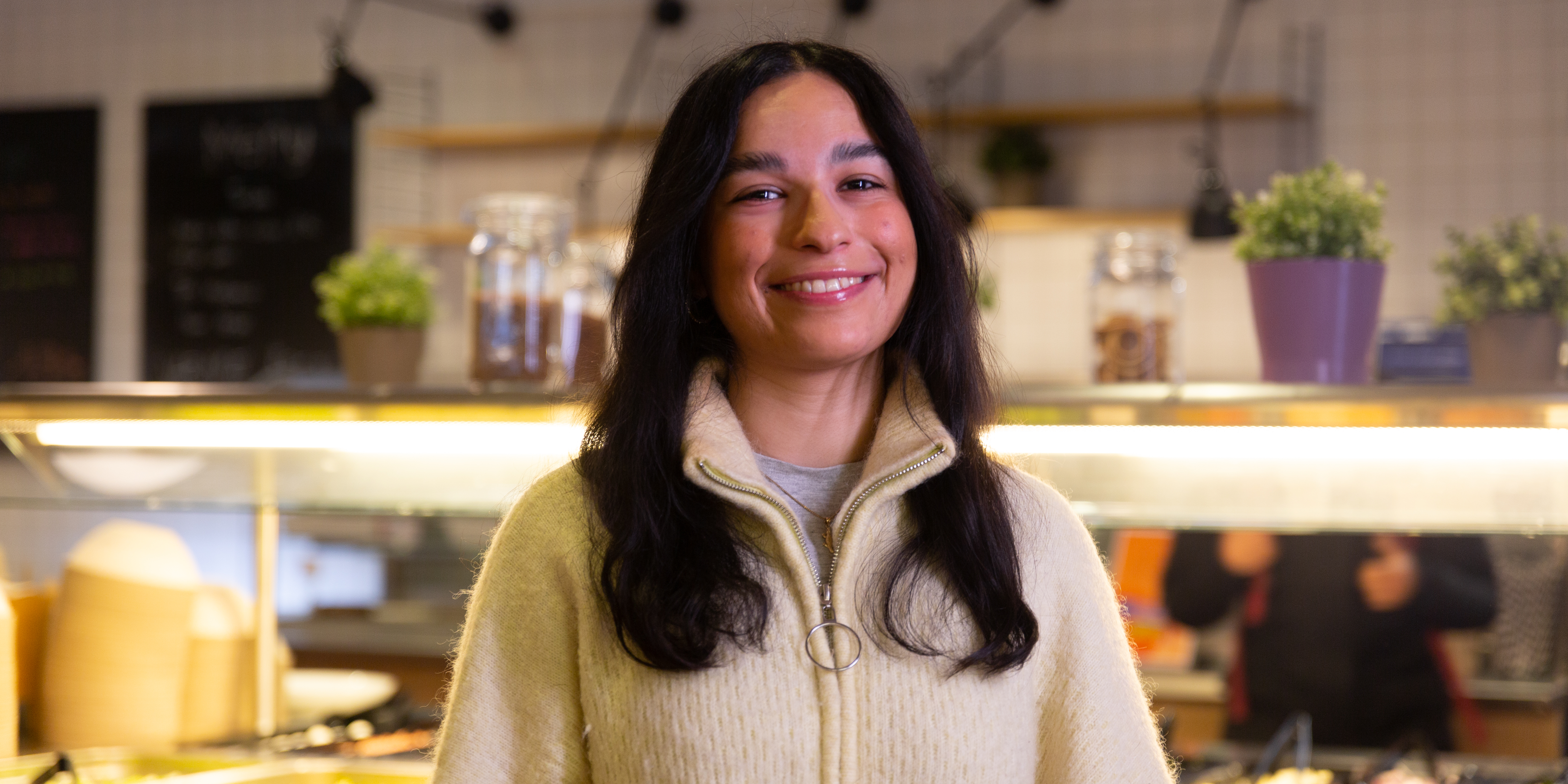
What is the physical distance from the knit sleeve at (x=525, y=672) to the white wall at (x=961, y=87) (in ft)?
9.15

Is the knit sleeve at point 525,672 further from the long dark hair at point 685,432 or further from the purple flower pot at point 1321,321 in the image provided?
the purple flower pot at point 1321,321

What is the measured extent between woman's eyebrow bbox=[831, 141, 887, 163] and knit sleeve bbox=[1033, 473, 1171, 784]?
334 mm

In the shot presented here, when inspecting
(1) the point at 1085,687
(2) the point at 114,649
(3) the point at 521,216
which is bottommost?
(2) the point at 114,649

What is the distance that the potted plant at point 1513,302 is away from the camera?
1623 millimetres

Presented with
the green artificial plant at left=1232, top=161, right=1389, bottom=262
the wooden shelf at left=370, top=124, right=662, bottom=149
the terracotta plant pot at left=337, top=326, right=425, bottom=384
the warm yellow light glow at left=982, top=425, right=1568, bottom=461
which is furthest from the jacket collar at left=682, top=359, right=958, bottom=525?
the wooden shelf at left=370, top=124, right=662, bottom=149

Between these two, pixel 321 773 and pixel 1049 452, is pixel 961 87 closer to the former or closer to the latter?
pixel 1049 452

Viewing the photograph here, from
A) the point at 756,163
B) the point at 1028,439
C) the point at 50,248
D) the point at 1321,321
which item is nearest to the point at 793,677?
the point at 756,163

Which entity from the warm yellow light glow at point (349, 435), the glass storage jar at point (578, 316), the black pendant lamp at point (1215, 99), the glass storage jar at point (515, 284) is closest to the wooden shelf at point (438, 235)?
the black pendant lamp at point (1215, 99)

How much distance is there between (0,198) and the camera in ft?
17.8

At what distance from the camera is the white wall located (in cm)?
432

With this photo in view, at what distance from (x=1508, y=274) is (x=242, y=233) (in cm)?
463

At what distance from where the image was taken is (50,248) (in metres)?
5.33

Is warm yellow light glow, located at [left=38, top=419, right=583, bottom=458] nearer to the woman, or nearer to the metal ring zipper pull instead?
the woman

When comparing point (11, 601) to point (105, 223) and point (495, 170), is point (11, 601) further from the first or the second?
point (105, 223)
